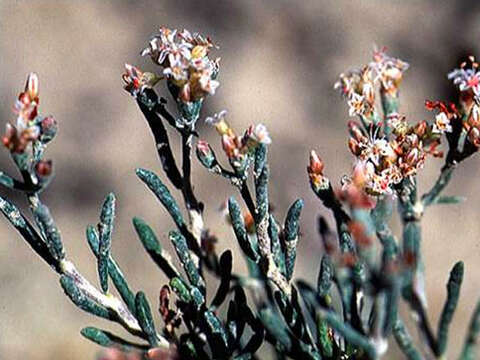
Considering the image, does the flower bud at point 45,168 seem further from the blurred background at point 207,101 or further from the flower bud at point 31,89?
the blurred background at point 207,101

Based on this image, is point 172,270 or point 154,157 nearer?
point 172,270

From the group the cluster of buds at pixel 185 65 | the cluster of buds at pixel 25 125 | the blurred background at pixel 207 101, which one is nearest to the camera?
the cluster of buds at pixel 25 125

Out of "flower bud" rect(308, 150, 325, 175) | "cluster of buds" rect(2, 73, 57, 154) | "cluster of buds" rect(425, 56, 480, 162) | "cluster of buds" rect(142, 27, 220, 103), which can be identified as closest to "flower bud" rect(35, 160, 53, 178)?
"cluster of buds" rect(2, 73, 57, 154)

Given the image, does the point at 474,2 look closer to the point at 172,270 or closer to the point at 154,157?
the point at 154,157

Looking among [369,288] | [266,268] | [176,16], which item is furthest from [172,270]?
[176,16]

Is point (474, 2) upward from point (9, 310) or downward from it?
upward

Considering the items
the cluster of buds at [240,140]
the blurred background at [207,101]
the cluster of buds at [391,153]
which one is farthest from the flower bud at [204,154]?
the blurred background at [207,101]
